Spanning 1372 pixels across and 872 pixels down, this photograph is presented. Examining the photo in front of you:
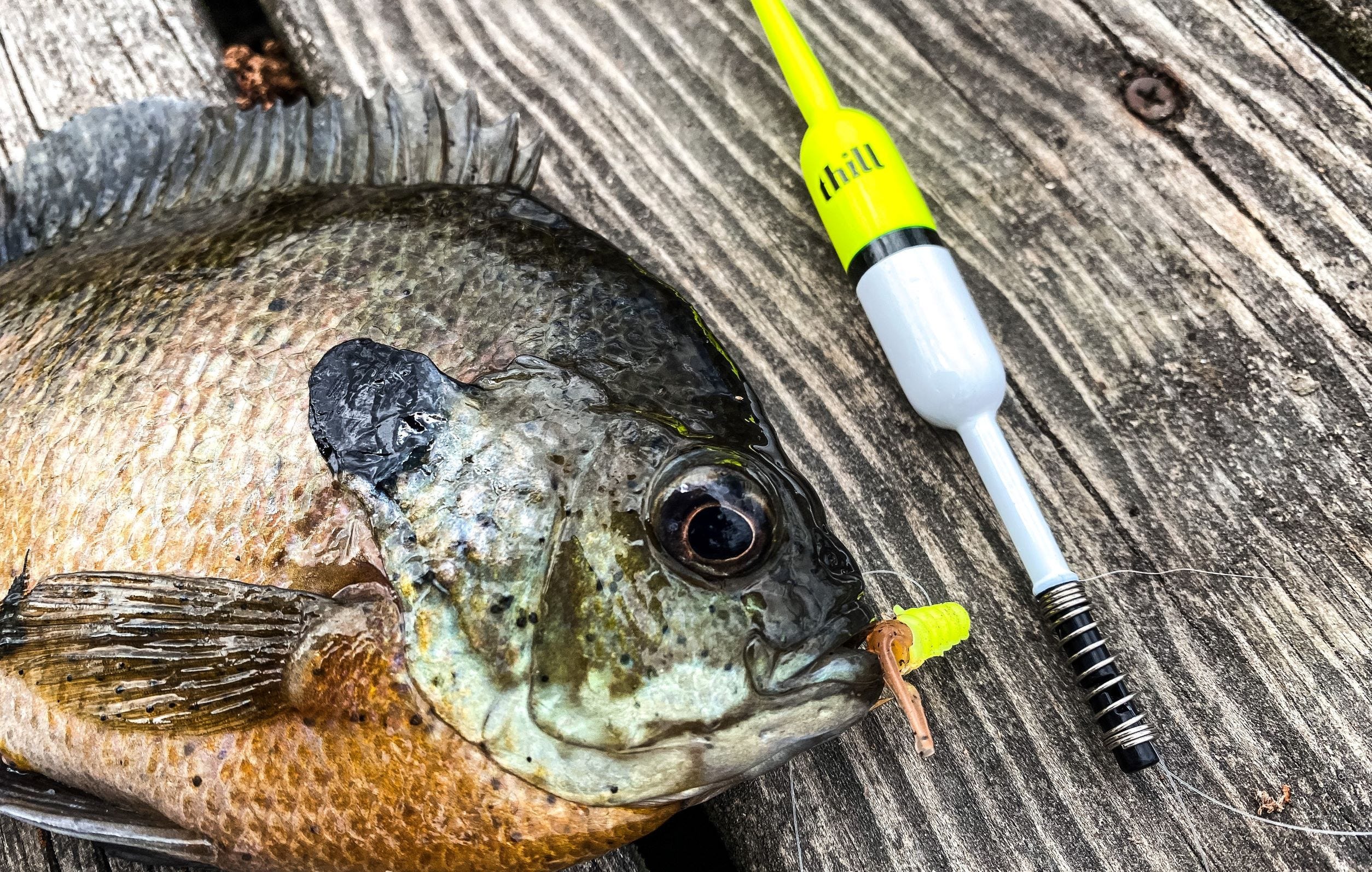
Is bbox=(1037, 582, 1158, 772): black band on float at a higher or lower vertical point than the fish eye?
lower

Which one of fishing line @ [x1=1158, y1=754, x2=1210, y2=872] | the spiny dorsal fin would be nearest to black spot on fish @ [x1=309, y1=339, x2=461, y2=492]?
the spiny dorsal fin

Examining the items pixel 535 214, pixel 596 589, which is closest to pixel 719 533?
pixel 596 589

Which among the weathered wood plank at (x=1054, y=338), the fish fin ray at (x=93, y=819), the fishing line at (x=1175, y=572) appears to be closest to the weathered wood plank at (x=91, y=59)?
the weathered wood plank at (x=1054, y=338)

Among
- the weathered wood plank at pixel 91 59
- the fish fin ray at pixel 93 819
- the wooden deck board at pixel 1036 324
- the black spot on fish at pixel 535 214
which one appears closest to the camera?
the fish fin ray at pixel 93 819

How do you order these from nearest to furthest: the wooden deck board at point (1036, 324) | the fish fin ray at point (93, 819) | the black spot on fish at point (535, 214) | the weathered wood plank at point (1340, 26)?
Result: the fish fin ray at point (93, 819), the black spot on fish at point (535, 214), the wooden deck board at point (1036, 324), the weathered wood plank at point (1340, 26)

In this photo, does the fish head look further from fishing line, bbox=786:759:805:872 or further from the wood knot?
the wood knot

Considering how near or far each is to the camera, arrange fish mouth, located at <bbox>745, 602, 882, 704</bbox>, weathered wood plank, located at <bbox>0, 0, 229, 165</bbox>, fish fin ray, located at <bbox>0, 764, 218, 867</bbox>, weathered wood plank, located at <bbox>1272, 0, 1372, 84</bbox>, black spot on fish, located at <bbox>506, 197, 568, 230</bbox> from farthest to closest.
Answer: weathered wood plank, located at <bbox>0, 0, 229, 165</bbox> < weathered wood plank, located at <bbox>1272, 0, 1372, 84</bbox> < black spot on fish, located at <bbox>506, 197, 568, 230</bbox> < fish fin ray, located at <bbox>0, 764, 218, 867</bbox> < fish mouth, located at <bbox>745, 602, 882, 704</bbox>

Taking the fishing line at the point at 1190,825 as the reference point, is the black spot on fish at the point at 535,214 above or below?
above

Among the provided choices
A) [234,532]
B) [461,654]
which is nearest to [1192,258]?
[461,654]

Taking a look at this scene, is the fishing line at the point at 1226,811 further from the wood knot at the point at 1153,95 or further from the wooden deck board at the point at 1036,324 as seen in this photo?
the wood knot at the point at 1153,95
